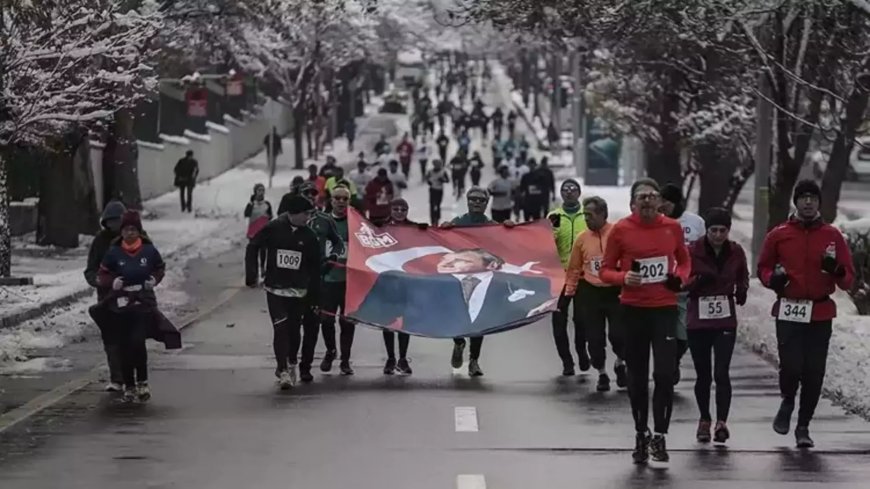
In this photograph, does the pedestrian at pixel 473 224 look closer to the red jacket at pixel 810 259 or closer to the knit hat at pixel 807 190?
the red jacket at pixel 810 259

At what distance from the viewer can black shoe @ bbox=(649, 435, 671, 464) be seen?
41.0 ft

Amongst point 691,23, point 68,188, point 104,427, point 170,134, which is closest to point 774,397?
point 104,427

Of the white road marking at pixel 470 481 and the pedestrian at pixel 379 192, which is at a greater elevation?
the pedestrian at pixel 379 192

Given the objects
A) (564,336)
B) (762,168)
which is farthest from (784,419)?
(762,168)

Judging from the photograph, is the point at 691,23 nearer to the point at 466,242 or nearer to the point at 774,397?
the point at 466,242

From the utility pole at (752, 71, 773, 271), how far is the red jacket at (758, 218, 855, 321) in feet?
49.2

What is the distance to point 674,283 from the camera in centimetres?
1222

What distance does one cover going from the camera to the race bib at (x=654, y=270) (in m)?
12.3

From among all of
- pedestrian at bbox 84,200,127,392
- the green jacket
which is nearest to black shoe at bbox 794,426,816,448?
the green jacket

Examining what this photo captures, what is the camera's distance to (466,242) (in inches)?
743

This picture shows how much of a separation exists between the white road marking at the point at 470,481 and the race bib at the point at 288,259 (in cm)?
473

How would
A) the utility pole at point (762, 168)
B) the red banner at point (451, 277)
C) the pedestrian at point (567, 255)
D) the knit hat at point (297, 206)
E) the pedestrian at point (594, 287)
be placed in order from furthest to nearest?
1. the utility pole at point (762, 168)
2. the red banner at point (451, 277)
3. the pedestrian at point (567, 255)
4. the knit hat at point (297, 206)
5. the pedestrian at point (594, 287)

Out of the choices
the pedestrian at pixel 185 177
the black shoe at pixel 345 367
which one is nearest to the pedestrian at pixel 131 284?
the black shoe at pixel 345 367

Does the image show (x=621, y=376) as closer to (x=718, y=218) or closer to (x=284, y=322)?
(x=284, y=322)
